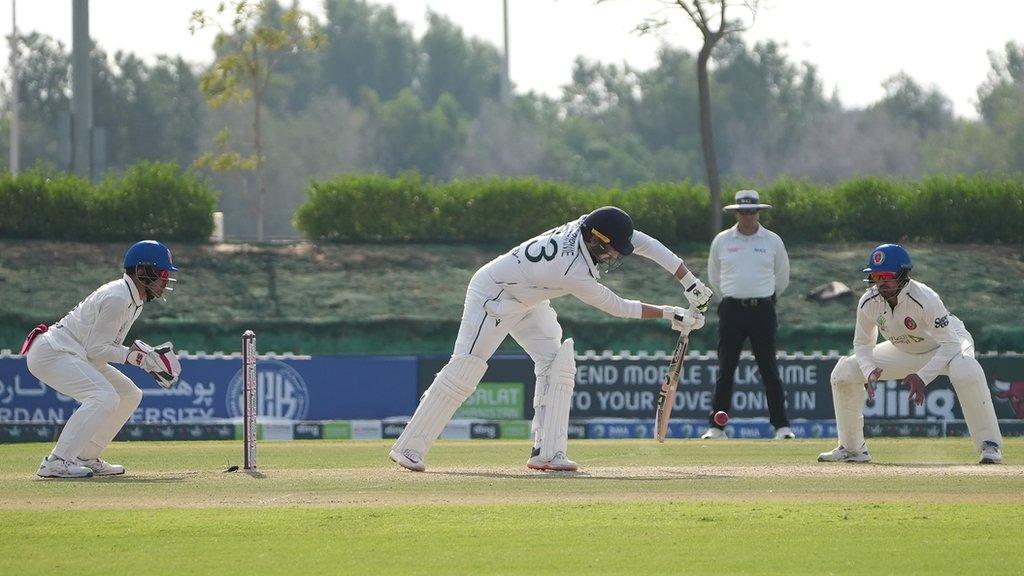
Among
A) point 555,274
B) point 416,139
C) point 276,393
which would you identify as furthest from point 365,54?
point 555,274

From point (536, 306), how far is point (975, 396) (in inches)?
122

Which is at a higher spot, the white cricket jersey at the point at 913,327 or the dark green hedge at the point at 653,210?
the dark green hedge at the point at 653,210

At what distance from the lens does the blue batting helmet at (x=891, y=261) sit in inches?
446

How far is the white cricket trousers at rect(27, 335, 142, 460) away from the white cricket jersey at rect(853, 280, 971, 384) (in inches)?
199

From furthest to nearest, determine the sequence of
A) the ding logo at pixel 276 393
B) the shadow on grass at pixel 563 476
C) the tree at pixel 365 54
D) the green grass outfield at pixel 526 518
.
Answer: the tree at pixel 365 54 → the ding logo at pixel 276 393 → the shadow on grass at pixel 563 476 → the green grass outfield at pixel 526 518

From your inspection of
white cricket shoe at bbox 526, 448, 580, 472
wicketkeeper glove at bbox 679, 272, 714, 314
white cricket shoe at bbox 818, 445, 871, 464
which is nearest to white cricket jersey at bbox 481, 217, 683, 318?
wicketkeeper glove at bbox 679, 272, 714, 314

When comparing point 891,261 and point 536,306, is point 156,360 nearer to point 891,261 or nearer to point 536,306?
point 536,306

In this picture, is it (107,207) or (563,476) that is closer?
(563,476)

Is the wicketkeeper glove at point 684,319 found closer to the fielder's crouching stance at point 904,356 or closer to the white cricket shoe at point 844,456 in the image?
the fielder's crouching stance at point 904,356

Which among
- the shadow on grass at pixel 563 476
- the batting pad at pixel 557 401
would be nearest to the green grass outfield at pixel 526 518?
the shadow on grass at pixel 563 476

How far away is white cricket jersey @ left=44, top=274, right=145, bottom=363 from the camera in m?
10.8

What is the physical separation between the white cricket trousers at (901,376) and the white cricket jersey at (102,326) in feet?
16.0

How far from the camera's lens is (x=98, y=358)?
10.9 m

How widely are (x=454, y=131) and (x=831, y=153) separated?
20838mm
